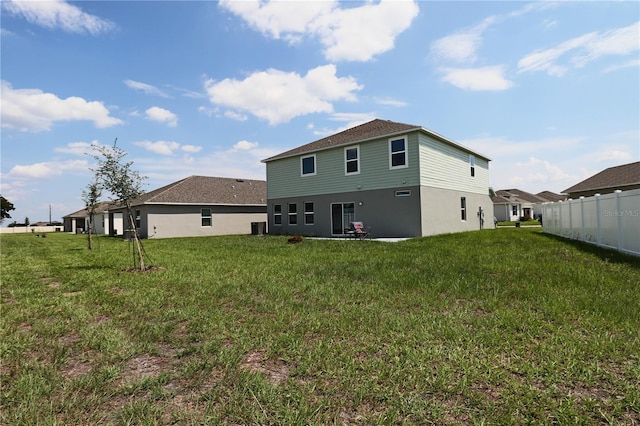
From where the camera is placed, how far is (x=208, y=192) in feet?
99.9

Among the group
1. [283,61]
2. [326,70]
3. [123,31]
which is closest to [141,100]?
[123,31]

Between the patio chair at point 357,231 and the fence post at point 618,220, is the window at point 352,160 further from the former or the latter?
the fence post at point 618,220

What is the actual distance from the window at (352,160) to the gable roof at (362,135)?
0.51 meters

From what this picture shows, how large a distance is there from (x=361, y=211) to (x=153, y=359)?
656 inches

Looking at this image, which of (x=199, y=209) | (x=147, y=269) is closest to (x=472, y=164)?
(x=147, y=269)

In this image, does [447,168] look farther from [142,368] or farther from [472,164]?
[142,368]

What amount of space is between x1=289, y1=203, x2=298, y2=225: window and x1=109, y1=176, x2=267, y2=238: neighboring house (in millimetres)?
2461

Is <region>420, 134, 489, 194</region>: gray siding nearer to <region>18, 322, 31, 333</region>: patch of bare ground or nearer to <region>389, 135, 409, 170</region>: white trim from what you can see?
<region>389, 135, 409, 170</region>: white trim

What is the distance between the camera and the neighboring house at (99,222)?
3625cm

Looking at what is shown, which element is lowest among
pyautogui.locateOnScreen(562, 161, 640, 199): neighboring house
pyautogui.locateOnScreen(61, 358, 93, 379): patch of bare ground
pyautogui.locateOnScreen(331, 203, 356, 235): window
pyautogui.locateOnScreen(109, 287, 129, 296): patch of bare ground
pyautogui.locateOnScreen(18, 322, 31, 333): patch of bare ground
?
pyautogui.locateOnScreen(61, 358, 93, 379): patch of bare ground

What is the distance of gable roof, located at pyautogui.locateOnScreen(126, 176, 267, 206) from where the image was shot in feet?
90.5

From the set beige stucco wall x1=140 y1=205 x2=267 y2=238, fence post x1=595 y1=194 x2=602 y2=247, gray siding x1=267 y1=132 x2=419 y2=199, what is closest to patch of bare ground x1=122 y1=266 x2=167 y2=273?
gray siding x1=267 y1=132 x2=419 y2=199

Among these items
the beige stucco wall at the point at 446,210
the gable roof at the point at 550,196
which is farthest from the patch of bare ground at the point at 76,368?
the gable roof at the point at 550,196

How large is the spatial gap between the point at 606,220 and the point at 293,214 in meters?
16.9
